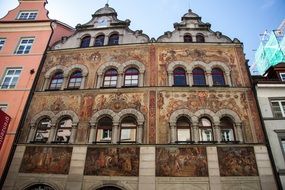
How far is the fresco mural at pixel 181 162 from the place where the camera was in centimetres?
1100

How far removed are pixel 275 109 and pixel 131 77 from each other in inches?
301

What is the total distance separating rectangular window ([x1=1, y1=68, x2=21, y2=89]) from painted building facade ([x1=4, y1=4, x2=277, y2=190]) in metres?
1.53

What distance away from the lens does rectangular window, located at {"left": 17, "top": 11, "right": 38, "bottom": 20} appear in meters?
18.1

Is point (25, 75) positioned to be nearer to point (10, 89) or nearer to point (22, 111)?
point (10, 89)

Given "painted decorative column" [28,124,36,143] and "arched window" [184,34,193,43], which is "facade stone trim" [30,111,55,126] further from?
"arched window" [184,34,193,43]

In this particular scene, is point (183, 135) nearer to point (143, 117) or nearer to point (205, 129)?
point (205, 129)

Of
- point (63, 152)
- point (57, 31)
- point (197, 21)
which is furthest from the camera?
point (57, 31)

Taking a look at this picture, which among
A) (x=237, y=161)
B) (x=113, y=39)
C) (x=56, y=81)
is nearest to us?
(x=237, y=161)

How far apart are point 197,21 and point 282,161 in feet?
31.4

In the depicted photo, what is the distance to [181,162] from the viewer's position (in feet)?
36.8

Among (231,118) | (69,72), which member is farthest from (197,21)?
(69,72)

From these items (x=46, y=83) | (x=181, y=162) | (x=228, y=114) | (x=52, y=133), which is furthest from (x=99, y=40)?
(x=181, y=162)

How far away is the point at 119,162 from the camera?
11.5 m

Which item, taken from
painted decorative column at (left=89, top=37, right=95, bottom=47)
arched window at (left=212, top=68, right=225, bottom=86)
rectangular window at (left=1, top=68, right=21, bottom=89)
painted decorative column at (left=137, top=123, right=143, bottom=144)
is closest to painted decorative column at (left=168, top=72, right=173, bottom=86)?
arched window at (left=212, top=68, right=225, bottom=86)
